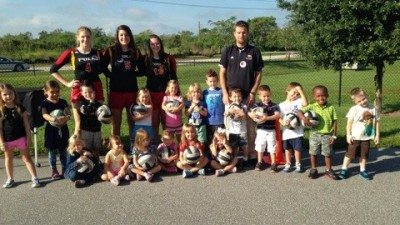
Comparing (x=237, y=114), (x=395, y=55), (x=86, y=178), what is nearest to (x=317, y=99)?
(x=237, y=114)

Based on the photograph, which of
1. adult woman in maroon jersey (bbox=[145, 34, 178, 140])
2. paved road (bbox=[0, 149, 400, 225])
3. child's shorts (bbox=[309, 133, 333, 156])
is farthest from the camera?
adult woman in maroon jersey (bbox=[145, 34, 178, 140])

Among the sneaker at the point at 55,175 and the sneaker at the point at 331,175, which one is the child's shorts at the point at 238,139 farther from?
the sneaker at the point at 55,175

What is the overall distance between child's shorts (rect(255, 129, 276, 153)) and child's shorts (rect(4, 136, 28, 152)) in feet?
10.2

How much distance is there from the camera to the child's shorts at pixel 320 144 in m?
5.88

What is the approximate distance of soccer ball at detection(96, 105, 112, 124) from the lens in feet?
19.4

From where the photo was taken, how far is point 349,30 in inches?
421

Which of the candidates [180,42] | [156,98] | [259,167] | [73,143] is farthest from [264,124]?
[180,42]

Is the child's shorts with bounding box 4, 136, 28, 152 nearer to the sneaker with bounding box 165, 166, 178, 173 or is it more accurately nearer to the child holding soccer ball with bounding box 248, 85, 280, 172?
the sneaker with bounding box 165, 166, 178, 173

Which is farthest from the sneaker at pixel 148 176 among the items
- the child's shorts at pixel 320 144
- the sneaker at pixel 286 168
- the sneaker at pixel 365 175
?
the sneaker at pixel 365 175

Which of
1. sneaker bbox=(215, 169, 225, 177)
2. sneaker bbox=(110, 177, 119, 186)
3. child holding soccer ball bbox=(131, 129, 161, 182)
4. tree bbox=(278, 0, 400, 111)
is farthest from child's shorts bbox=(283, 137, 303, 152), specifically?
tree bbox=(278, 0, 400, 111)

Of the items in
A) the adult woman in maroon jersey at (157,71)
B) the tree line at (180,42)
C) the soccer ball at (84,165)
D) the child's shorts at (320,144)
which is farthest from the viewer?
the tree line at (180,42)

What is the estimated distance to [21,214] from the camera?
15.2 feet

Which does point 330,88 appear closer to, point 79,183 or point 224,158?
point 224,158

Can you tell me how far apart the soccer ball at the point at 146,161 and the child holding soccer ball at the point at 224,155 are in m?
0.83
